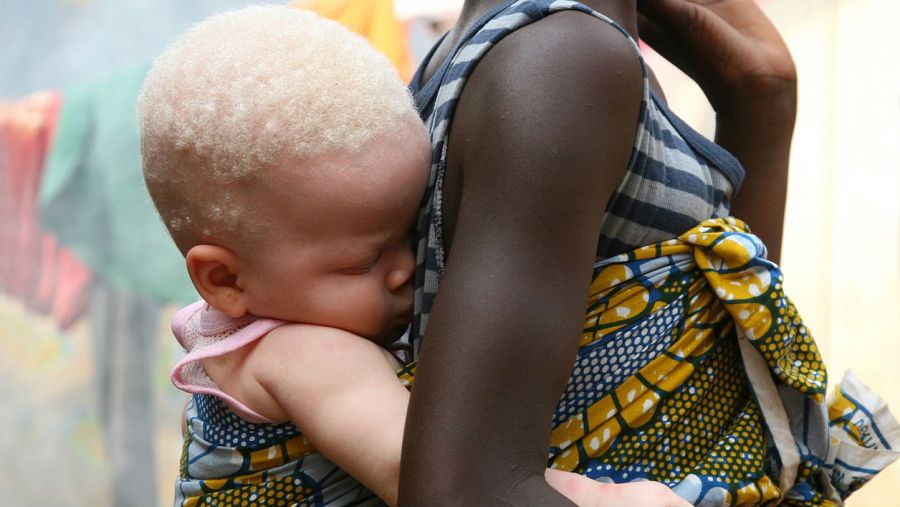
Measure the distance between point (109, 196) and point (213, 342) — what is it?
124 inches

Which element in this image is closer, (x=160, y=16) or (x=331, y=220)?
(x=331, y=220)

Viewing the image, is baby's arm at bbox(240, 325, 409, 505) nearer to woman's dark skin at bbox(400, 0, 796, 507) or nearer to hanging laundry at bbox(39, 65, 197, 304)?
woman's dark skin at bbox(400, 0, 796, 507)

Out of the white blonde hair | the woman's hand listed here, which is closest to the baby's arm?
the white blonde hair

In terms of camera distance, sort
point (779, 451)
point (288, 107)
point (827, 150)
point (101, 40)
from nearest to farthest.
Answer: point (288, 107) → point (779, 451) → point (827, 150) → point (101, 40)

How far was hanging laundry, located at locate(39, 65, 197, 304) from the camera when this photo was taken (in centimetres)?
400

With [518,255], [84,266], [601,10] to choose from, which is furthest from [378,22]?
[518,255]

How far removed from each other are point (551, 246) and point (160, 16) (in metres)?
3.61

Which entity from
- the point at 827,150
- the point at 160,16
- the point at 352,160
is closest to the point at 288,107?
the point at 352,160

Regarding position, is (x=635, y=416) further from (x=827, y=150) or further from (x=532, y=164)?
(x=827, y=150)

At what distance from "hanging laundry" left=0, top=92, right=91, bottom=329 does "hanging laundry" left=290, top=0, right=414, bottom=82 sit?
48.8 inches

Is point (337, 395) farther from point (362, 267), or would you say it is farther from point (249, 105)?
point (249, 105)

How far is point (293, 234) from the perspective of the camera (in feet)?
3.27

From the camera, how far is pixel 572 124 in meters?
0.87

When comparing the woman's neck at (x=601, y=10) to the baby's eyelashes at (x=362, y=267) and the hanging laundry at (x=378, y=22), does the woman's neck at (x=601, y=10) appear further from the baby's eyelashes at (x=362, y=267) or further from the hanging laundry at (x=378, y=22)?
the hanging laundry at (x=378, y=22)
